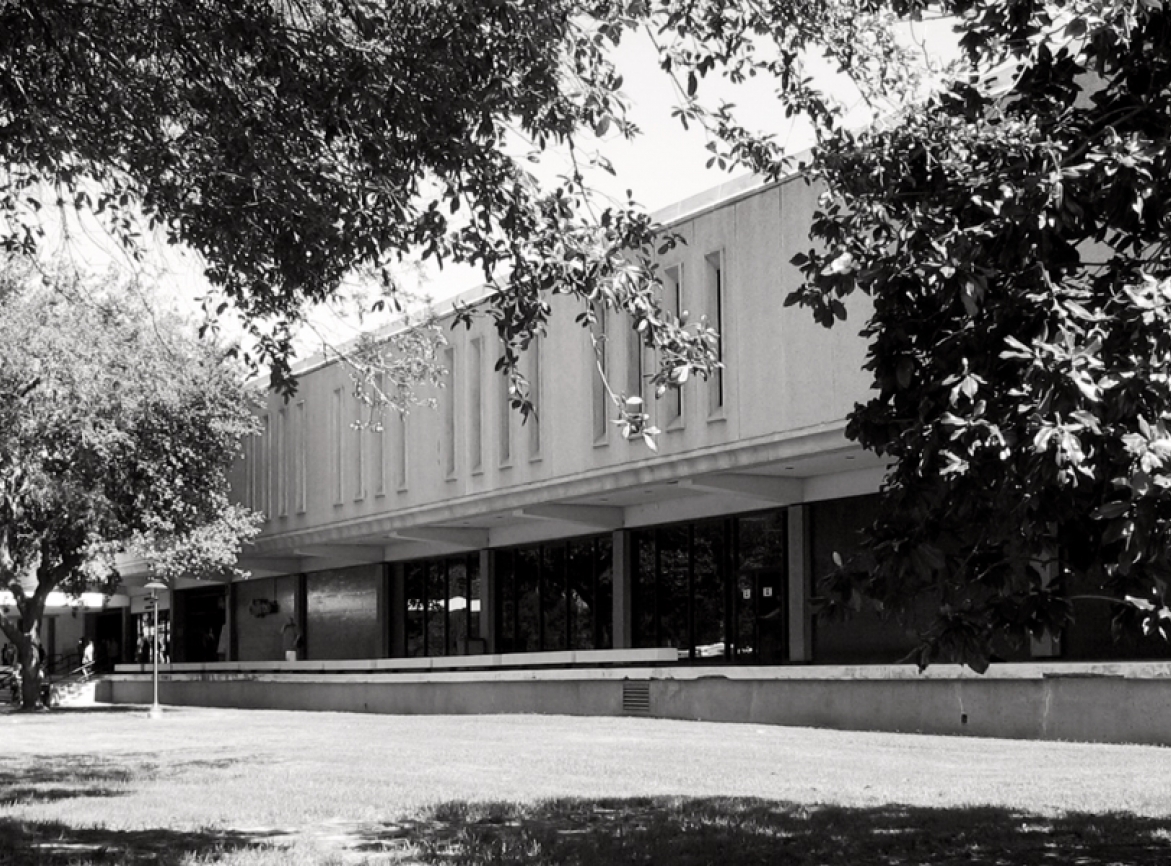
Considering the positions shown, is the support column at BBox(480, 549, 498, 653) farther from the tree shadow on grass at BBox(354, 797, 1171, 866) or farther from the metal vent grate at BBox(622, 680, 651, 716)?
the tree shadow on grass at BBox(354, 797, 1171, 866)

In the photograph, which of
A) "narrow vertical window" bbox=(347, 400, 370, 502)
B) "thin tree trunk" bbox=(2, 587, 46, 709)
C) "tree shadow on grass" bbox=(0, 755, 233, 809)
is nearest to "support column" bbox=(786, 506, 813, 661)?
"tree shadow on grass" bbox=(0, 755, 233, 809)

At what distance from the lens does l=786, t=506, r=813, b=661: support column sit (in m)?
27.7

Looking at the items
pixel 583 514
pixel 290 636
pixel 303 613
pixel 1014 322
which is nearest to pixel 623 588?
pixel 583 514

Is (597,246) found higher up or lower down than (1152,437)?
higher up

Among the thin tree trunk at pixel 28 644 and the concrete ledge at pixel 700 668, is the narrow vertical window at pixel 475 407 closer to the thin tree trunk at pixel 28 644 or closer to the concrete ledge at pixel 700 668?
the concrete ledge at pixel 700 668

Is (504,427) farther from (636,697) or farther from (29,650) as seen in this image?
(29,650)

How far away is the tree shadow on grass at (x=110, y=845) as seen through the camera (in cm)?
952

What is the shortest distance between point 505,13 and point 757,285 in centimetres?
1651

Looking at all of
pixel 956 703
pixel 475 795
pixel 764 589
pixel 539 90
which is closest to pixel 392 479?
pixel 764 589

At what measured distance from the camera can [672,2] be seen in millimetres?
9680

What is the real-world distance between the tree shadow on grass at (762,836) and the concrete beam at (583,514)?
65.1ft

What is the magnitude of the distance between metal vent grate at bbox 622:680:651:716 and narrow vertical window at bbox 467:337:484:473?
21.2ft

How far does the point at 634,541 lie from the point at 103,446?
10655 millimetres

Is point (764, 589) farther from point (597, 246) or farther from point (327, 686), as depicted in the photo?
point (597, 246)
